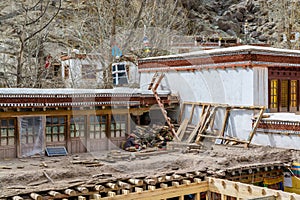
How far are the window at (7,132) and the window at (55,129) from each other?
1504 millimetres

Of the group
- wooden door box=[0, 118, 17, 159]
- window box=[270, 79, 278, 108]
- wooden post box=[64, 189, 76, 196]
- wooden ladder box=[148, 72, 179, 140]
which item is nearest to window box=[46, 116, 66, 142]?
wooden door box=[0, 118, 17, 159]

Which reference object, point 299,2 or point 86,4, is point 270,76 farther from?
point 299,2

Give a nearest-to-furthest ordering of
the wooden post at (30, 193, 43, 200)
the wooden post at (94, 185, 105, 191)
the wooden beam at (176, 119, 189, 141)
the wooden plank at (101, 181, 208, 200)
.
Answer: the wooden post at (30, 193, 43, 200), the wooden post at (94, 185, 105, 191), the wooden plank at (101, 181, 208, 200), the wooden beam at (176, 119, 189, 141)

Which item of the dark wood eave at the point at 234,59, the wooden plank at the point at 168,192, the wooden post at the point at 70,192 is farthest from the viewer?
the dark wood eave at the point at 234,59

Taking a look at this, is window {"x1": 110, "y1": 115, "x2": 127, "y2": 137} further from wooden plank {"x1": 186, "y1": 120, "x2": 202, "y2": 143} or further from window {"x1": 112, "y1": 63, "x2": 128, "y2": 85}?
window {"x1": 112, "y1": 63, "x2": 128, "y2": 85}

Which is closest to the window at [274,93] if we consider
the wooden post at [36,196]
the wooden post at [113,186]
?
the wooden post at [113,186]

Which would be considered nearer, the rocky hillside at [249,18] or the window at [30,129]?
the window at [30,129]

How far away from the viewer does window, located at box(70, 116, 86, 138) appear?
1781cm

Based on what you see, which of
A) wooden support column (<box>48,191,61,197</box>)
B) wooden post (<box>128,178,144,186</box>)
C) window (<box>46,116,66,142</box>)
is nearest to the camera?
wooden support column (<box>48,191,61,197</box>)

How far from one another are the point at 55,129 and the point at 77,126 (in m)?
1.02

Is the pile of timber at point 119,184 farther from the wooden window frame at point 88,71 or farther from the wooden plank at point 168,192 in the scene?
the wooden window frame at point 88,71

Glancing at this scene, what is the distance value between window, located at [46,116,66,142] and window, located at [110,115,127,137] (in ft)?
8.04

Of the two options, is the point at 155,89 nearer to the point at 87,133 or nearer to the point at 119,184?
the point at 87,133

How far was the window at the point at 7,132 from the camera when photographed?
52.7ft
